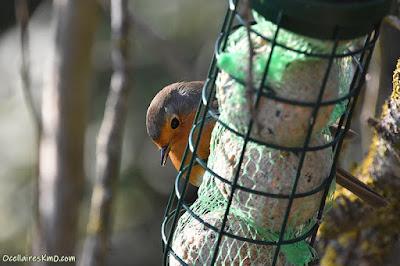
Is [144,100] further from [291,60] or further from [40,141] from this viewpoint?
[291,60]

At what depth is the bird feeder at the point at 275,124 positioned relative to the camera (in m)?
1.57

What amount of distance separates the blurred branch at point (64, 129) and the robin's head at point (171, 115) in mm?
971

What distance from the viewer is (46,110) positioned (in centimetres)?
379

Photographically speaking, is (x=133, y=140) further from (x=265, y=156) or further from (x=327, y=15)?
(x=327, y=15)

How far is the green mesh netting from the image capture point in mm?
1681

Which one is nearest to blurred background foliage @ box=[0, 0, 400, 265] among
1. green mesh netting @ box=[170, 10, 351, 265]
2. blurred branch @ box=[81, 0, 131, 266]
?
blurred branch @ box=[81, 0, 131, 266]

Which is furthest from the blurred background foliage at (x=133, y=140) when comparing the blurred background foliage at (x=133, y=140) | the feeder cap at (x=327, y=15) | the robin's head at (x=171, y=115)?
the feeder cap at (x=327, y=15)

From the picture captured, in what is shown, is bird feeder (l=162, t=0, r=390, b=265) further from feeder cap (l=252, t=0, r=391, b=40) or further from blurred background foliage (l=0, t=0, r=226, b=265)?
blurred background foliage (l=0, t=0, r=226, b=265)

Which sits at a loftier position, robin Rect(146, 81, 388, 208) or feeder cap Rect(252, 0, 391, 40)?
feeder cap Rect(252, 0, 391, 40)

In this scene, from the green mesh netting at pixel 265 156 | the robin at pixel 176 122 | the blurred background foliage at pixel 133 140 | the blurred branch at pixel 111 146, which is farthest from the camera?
the blurred background foliage at pixel 133 140

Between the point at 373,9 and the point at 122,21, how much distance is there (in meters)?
1.81

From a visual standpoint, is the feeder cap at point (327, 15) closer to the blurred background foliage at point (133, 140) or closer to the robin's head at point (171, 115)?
the robin's head at point (171, 115)

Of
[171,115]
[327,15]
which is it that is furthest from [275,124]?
[171,115]

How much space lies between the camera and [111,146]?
3.14 m
